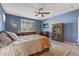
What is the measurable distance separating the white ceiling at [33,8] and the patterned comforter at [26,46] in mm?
439

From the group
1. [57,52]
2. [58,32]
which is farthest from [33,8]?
[57,52]

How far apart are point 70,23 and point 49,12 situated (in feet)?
1.64

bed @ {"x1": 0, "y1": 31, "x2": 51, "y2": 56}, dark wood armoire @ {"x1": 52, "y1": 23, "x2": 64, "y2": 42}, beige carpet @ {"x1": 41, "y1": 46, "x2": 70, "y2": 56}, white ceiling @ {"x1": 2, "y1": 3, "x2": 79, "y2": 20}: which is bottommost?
beige carpet @ {"x1": 41, "y1": 46, "x2": 70, "y2": 56}

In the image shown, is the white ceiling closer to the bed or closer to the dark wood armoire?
the dark wood armoire

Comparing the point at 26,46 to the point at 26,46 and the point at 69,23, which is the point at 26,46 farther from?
the point at 69,23

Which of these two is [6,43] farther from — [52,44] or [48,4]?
[48,4]

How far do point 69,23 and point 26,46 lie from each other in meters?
1.01

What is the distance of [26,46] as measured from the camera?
6.70 ft

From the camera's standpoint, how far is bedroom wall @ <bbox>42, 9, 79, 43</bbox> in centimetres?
213

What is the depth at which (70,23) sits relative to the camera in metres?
2.20

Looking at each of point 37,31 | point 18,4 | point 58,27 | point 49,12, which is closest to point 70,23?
point 58,27

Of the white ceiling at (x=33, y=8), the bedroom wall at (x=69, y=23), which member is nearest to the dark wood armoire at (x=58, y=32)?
the bedroom wall at (x=69, y=23)

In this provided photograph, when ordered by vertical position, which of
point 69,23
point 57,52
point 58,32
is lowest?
point 57,52

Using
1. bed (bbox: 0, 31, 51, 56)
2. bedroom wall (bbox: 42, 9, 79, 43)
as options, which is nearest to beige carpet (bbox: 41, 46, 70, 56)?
bed (bbox: 0, 31, 51, 56)
